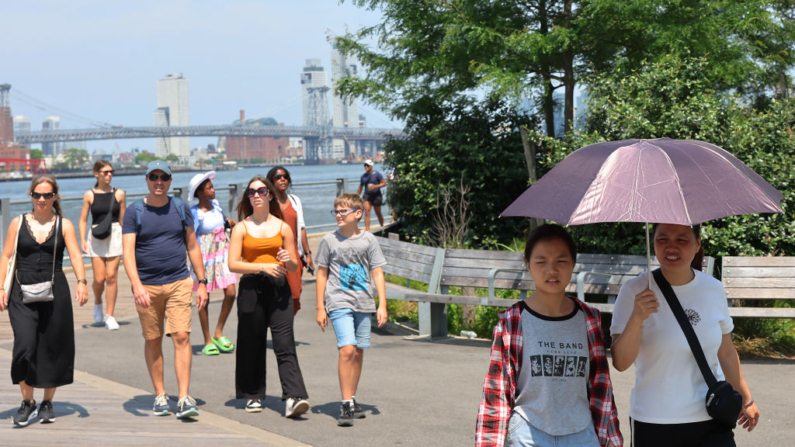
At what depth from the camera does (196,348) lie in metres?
9.49

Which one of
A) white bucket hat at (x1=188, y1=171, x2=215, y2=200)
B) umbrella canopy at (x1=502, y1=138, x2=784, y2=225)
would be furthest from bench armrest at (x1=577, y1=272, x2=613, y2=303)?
umbrella canopy at (x1=502, y1=138, x2=784, y2=225)

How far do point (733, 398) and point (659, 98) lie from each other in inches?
287

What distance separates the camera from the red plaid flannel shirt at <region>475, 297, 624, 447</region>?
3.25 meters

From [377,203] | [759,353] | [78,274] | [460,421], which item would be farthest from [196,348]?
[377,203]

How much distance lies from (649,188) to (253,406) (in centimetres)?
439

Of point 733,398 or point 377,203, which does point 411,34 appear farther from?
point 733,398

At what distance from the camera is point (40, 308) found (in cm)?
664

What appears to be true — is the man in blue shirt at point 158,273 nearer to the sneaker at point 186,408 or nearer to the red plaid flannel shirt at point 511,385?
the sneaker at point 186,408

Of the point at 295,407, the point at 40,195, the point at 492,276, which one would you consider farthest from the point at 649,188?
the point at 492,276

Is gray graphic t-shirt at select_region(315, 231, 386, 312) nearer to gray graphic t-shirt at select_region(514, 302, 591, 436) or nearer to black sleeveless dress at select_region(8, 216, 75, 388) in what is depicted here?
black sleeveless dress at select_region(8, 216, 75, 388)

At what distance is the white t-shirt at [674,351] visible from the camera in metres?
3.40

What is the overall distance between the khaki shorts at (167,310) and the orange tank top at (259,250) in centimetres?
52

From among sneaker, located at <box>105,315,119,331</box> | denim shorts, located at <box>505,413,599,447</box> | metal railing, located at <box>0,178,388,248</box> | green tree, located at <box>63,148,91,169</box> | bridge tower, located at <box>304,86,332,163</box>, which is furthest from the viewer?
green tree, located at <box>63,148,91,169</box>

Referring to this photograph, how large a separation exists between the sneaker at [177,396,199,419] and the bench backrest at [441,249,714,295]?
12.7ft
